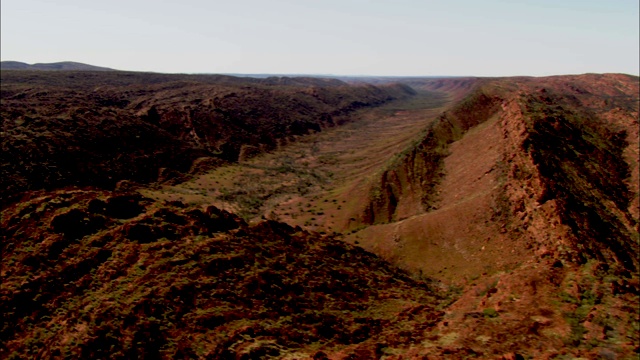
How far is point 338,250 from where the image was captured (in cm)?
3578

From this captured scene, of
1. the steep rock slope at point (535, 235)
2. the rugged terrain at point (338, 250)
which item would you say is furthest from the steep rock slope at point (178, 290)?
the steep rock slope at point (535, 235)

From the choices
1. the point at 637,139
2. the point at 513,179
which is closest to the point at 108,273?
the point at 513,179

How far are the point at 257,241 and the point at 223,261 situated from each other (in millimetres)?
4864

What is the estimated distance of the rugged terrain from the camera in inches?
812

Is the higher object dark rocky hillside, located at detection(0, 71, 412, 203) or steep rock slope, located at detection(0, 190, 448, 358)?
dark rocky hillside, located at detection(0, 71, 412, 203)

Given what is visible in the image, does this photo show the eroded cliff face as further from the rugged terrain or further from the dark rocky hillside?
the dark rocky hillside

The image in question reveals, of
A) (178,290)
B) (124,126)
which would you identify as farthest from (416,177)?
(124,126)

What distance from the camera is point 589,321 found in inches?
836

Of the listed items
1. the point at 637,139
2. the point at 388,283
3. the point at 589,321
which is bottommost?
the point at 388,283

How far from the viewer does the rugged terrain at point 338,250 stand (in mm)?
20625

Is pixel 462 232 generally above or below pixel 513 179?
below

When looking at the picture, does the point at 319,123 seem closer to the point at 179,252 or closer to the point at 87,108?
the point at 87,108

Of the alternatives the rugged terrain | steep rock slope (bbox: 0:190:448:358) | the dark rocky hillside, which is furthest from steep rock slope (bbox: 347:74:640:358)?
the dark rocky hillside

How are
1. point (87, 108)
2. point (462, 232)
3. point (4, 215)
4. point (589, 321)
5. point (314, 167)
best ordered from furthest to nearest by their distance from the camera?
point (314, 167)
point (87, 108)
point (462, 232)
point (4, 215)
point (589, 321)
